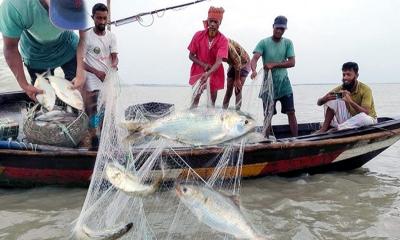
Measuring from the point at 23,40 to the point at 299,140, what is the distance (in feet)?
13.2

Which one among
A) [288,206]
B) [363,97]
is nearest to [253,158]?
→ [288,206]

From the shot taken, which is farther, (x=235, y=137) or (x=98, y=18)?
(x=98, y=18)

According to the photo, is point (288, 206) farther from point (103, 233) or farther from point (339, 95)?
point (103, 233)

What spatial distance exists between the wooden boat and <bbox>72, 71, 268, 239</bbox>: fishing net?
368 mm

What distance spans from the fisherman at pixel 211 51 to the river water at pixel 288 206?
25.3 inches

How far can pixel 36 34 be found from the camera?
5148 mm

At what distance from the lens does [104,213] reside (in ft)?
12.1

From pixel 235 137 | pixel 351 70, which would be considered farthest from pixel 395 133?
pixel 235 137

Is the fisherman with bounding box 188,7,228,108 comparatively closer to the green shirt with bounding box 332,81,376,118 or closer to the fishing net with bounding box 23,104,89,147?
the fishing net with bounding box 23,104,89,147

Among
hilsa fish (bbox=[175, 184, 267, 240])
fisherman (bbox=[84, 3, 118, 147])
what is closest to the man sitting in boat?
fisherman (bbox=[84, 3, 118, 147])

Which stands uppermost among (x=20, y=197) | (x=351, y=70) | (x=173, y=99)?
(x=351, y=70)

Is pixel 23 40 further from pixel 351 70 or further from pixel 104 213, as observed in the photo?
pixel 351 70

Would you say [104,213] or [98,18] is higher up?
[98,18]

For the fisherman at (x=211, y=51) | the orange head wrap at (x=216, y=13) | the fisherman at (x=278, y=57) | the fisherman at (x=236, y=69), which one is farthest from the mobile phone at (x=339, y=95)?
the orange head wrap at (x=216, y=13)
